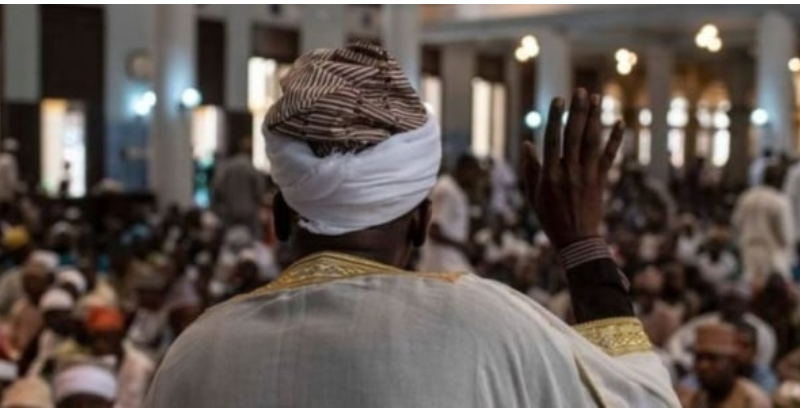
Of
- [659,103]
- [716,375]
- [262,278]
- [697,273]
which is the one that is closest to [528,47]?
[659,103]

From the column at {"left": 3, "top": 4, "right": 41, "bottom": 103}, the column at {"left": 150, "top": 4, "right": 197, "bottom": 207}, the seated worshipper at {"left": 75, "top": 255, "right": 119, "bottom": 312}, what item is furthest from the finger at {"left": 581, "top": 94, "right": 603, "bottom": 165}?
the column at {"left": 3, "top": 4, "right": 41, "bottom": 103}

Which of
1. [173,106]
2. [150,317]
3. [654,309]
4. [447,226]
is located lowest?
[150,317]

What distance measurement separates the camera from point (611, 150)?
147 centimetres

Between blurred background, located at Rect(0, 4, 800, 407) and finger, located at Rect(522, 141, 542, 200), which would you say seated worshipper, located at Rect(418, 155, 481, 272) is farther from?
finger, located at Rect(522, 141, 542, 200)

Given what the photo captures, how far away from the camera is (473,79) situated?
86.2 feet

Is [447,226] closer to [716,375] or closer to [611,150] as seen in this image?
[716,375]

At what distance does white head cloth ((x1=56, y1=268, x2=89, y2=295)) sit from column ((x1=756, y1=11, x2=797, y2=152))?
1240cm

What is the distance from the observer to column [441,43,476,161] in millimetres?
25375

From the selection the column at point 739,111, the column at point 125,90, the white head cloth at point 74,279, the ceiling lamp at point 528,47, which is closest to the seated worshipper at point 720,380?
the white head cloth at point 74,279

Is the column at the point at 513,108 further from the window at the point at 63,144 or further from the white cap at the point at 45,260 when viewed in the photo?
the white cap at the point at 45,260

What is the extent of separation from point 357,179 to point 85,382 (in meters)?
3.23

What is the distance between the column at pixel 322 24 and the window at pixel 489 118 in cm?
771

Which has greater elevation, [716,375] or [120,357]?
[716,375]

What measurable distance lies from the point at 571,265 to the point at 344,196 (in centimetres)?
28
